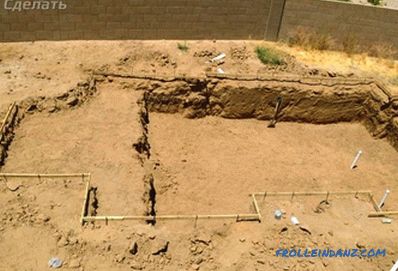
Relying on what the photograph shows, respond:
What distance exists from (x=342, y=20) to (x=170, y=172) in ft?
22.3

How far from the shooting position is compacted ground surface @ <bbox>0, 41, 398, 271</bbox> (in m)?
6.54

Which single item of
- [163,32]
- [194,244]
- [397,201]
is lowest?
[397,201]

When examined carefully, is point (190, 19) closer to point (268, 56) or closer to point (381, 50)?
point (268, 56)

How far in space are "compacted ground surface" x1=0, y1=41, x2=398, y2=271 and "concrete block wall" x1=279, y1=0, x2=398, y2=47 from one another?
0.75m

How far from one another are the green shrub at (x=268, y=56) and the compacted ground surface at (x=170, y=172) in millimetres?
260

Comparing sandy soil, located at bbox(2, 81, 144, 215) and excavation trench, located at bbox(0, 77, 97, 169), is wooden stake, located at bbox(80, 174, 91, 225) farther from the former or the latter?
excavation trench, located at bbox(0, 77, 97, 169)

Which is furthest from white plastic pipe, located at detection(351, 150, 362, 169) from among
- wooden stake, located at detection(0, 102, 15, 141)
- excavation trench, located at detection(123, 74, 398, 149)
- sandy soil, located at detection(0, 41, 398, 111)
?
wooden stake, located at detection(0, 102, 15, 141)

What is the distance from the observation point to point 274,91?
35.8ft

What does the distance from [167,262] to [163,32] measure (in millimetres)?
6853

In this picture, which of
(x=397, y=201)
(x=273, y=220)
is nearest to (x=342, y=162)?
(x=397, y=201)

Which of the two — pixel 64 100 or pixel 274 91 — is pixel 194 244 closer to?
pixel 64 100

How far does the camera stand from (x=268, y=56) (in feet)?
37.6

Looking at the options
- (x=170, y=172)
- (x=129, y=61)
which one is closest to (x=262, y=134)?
(x=170, y=172)

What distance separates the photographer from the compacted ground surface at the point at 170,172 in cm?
654
